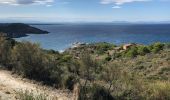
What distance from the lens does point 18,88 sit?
47.5ft

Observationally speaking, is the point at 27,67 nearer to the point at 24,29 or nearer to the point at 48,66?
the point at 48,66

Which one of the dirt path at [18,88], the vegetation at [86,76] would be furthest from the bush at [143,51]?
the dirt path at [18,88]

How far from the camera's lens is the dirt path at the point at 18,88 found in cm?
1320

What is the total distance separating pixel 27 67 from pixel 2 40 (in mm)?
4731

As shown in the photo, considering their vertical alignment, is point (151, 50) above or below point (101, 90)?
below

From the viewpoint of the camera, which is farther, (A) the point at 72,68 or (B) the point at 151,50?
(B) the point at 151,50

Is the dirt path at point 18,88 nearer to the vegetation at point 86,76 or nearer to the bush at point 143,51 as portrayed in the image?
the vegetation at point 86,76

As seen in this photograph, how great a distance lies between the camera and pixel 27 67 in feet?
Result: 57.2

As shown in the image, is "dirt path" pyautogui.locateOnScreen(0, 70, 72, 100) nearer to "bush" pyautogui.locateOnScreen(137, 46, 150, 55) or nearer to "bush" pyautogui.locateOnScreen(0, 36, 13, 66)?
"bush" pyautogui.locateOnScreen(0, 36, 13, 66)

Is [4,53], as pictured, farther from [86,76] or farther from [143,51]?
[143,51]

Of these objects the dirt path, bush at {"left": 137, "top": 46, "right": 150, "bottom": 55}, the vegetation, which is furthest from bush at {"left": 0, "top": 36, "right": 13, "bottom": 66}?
bush at {"left": 137, "top": 46, "right": 150, "bottom": 55}

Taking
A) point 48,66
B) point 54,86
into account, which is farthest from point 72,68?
point 54,86

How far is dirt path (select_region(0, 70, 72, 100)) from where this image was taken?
13203 mm

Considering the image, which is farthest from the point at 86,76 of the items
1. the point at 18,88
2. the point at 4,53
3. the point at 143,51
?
the point at 143,51
